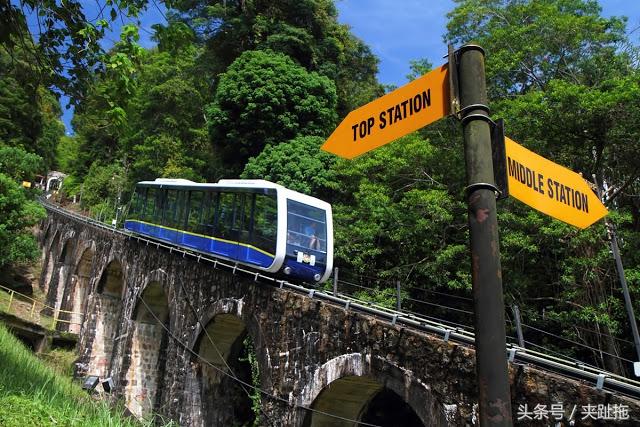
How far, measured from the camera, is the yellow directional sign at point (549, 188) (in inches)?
86.0

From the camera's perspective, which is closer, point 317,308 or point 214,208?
point 317,308

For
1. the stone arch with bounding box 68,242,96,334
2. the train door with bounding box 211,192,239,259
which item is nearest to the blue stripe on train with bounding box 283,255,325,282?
the train door with bounding box 211,192,239,259

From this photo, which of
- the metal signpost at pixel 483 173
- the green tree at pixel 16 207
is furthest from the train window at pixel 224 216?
the green tree at pixel 16 207

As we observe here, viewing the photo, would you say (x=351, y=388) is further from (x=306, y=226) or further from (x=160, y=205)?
(x=160, y=205)

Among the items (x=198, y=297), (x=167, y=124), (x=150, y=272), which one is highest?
(x=167, y=124)

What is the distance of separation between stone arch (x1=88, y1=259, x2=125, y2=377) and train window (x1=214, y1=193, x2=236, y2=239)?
956 cm

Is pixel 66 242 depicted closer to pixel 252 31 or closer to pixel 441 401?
pixel 252 31

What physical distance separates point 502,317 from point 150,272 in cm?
1562

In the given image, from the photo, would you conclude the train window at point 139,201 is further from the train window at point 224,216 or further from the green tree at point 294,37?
the green tree at point 294,37

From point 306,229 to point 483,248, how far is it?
9499 millimetres

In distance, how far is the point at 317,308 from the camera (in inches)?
342

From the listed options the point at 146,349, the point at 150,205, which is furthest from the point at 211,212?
the point at 146,349

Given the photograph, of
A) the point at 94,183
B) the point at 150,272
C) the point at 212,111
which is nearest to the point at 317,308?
the point at 150,272

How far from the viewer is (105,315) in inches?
813
